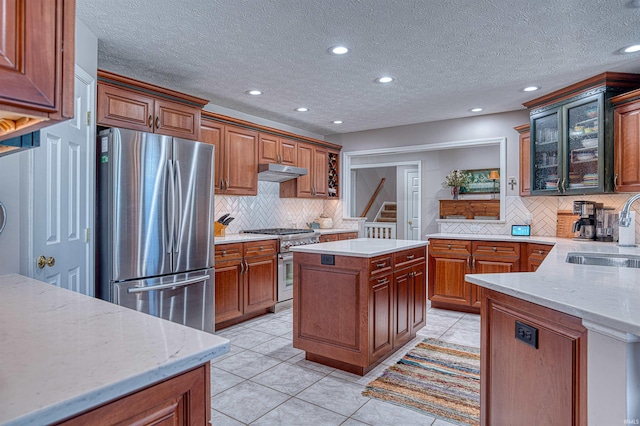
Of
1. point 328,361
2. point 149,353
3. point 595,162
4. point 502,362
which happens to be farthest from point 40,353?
point 595,162

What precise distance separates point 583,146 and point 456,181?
154 inches

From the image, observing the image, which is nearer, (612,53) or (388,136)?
(612,53)

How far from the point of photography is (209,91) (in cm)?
391

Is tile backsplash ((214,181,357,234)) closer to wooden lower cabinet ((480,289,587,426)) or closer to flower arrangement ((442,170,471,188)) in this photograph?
flower arrangement ((442,170,471,188))

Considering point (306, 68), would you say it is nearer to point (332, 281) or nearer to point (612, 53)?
point (332, 281)

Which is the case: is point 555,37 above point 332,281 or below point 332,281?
above

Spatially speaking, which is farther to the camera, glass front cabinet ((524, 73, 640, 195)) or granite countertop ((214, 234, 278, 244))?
granite countertop ((214, 234, 278, 244))

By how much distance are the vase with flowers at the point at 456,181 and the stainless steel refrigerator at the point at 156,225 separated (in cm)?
547

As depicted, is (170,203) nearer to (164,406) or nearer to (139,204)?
(139,204)

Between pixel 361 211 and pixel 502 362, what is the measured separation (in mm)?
7735

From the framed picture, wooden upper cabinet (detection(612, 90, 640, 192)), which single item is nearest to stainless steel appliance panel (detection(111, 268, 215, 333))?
wooden upper cabinet (detection(612, 90, 640, 192))

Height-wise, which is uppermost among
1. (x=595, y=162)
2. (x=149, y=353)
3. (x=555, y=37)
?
(x=555, y=37)

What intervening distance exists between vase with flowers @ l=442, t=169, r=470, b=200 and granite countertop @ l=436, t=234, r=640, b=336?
572 centimetres

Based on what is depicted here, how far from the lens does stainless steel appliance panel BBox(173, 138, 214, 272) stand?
3141 millimetres
